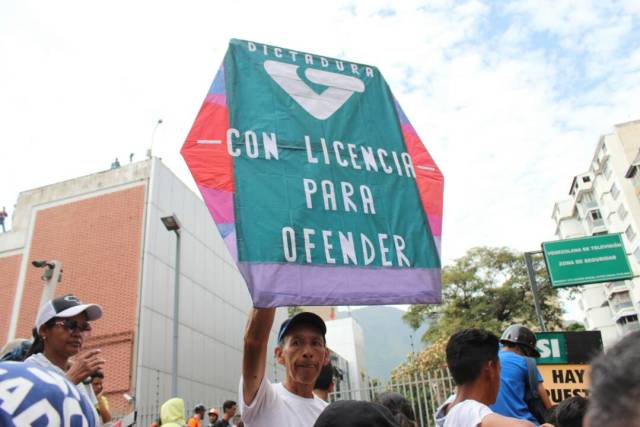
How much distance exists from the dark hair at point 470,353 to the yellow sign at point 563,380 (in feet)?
14.3

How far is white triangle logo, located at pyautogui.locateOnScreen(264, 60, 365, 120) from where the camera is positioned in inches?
137

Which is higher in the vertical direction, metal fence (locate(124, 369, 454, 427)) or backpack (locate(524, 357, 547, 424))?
metal fence (locate(124, 369, 454, 427))

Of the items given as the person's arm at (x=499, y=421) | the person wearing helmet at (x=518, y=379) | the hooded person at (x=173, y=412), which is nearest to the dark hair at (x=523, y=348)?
the person wearing helmet at (x=518, y=379)

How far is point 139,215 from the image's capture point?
17.4m

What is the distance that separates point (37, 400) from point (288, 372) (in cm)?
131

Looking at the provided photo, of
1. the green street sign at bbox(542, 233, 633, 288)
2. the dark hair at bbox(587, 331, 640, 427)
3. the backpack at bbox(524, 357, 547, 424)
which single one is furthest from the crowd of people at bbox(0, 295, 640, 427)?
the green street sign at bbox(542, 233, 633, 288)

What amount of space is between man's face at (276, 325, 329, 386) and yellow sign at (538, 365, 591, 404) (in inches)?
199

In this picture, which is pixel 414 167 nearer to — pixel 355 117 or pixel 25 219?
pixel 355 117

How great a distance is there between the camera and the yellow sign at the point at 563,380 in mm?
6562

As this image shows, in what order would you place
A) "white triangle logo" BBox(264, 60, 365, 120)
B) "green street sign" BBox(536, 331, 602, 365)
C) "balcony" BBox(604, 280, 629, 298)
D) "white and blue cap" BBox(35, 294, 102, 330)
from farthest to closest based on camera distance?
1. "balcony" BBox(604, 280, 629, 298)
2. "green street sign" BBox(536, 331, 602, 365)
3. "white triangle logo" BBox(264, 60, 365, 120)
4. "white and blue cap" BBox(35, 294, 102, 330)

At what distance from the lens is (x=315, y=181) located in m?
3.20

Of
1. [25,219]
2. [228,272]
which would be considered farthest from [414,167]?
[25,219]

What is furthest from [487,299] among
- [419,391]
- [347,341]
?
[419,391]

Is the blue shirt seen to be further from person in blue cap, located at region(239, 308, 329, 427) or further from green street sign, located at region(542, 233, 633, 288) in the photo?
green street sign, located at region(542, 233, 633, 288)
